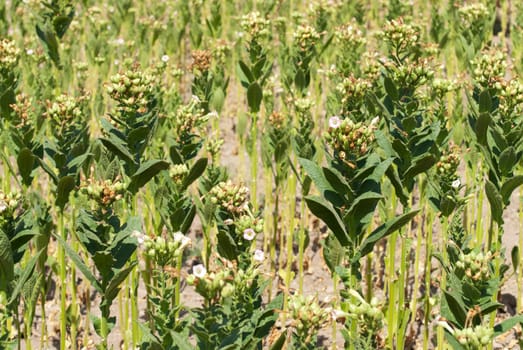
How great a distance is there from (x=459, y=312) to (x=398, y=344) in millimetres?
981

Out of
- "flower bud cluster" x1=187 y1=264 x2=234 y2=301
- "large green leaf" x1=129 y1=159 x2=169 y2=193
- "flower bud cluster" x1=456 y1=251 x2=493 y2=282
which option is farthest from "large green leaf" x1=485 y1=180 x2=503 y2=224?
"flower bud cluster" x1=187 y1=264 x2=234 y2=301

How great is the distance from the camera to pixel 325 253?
397 centimetres

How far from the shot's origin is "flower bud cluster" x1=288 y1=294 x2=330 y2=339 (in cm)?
252

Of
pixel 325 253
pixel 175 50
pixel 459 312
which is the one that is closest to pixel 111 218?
pixel 325 253

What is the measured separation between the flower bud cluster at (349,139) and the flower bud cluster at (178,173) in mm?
1076

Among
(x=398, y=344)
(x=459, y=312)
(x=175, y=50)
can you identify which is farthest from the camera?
(x=175, y=50)

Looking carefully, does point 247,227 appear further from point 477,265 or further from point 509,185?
point 509,185

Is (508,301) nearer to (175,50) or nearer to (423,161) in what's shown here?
(423,161)

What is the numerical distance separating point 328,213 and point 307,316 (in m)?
0.60

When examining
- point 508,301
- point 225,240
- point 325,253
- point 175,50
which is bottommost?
point 508,301

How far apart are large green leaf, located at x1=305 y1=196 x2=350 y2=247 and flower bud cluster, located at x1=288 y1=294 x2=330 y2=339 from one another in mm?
497

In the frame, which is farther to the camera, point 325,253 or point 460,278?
point 325,253

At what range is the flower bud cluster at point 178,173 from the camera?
149 inches

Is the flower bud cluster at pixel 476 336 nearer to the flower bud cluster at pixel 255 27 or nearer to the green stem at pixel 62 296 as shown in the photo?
the green stem at pixel 62 296
